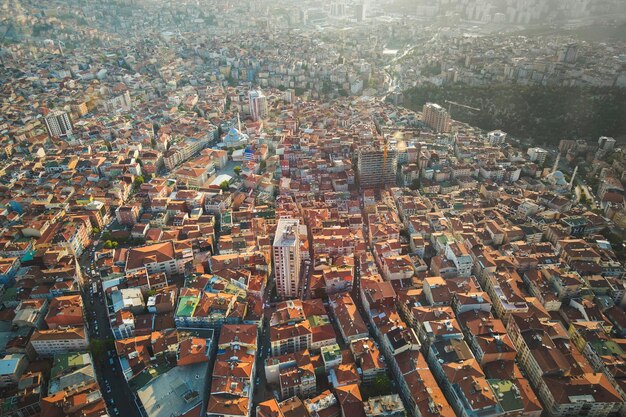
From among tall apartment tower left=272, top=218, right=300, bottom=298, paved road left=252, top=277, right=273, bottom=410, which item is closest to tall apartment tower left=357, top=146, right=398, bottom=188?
tall apartment tower left=272, top=218, right=300, bottom=298

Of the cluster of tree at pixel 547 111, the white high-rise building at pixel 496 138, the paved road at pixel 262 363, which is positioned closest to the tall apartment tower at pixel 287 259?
the paved road at pixel 262 363

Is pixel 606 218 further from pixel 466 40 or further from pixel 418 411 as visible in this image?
pixel 466 40

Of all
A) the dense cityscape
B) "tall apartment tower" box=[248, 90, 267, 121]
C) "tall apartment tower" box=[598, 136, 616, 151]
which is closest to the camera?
the dense cityscape

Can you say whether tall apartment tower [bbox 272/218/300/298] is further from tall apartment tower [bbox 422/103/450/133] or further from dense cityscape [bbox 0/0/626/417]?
tall apartment tower [bbox 422/103/450/133]

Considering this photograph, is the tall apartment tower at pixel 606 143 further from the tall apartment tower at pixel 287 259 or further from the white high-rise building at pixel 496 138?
the tall apartment tower at pixel 287 259

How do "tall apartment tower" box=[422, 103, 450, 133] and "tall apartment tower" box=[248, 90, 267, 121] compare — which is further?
"tall apartment tower" box=[248, 90, 267, 121]

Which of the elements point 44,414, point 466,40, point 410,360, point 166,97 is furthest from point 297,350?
point 466,40

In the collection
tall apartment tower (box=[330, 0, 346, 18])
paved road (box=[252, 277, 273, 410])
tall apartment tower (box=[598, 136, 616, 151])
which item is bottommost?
paved road (box=[252, 277, 273, 410])
